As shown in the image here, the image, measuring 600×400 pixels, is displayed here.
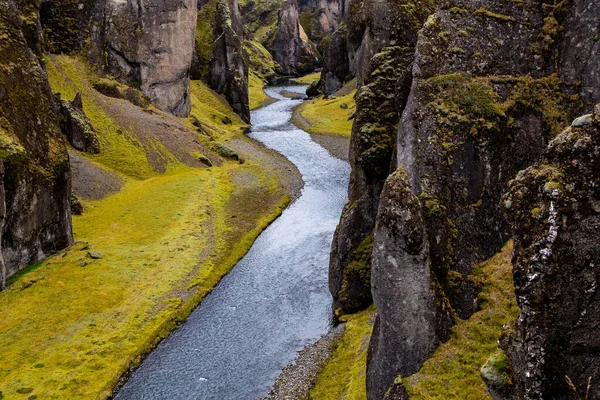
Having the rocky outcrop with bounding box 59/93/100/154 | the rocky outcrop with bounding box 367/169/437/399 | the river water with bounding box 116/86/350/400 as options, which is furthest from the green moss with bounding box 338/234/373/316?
the rocky outcrop with bounding box 59/93/100/154

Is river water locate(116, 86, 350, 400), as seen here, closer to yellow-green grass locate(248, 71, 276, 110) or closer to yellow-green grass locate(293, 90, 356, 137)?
yellow-green grass locate(293, 90, 356, 137)

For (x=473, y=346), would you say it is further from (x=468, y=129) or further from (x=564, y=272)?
(x=468, y=129)

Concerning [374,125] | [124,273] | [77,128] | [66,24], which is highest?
[66,24]

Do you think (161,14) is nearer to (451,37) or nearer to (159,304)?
(159,304)

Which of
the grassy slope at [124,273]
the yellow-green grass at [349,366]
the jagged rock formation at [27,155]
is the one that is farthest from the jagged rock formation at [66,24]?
the yellow-green grass at [349,366]

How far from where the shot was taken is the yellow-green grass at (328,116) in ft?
357

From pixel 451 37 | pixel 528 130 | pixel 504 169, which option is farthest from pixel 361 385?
pixel 451 37

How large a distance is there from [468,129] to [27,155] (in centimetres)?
3877

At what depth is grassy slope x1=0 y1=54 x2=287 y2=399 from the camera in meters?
31.7

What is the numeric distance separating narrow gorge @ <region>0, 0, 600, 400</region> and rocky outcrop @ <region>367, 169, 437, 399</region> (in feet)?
0.28

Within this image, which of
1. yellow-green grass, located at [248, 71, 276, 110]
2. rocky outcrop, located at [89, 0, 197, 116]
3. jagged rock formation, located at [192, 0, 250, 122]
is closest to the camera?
rocky outcrop, located at [89, 0, 197, 116]

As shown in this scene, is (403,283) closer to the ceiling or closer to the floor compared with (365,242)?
closer to the ceiling

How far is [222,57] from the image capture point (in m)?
124

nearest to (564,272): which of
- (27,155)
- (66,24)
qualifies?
(27,155)
